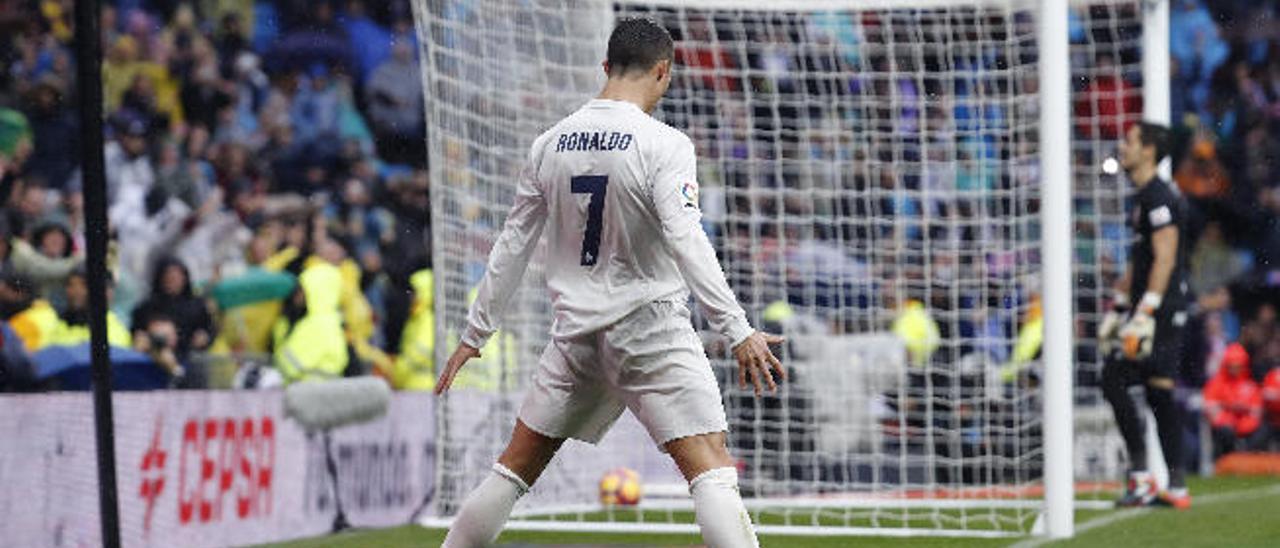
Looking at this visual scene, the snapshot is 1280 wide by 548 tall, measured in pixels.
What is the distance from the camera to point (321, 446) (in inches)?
416

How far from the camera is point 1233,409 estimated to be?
16.6m

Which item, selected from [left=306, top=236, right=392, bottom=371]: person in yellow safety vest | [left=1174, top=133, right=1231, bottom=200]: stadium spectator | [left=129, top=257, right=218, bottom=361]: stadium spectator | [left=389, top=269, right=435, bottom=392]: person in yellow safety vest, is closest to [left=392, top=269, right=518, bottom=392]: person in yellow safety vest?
[left=389, top=269, right=435, bottom=392]: person in yellow safety vest

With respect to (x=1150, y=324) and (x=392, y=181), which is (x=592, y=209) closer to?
(x=1150, y=324)

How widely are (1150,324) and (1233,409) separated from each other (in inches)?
231

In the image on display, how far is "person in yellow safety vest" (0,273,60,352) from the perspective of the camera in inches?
404

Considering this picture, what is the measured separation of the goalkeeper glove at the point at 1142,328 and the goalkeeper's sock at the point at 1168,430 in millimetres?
365

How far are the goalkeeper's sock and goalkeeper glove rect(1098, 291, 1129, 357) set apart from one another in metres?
0.29

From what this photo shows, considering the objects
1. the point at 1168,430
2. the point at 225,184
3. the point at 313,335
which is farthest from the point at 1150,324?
the point at 225,184

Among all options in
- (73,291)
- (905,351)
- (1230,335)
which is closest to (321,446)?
(73,291)

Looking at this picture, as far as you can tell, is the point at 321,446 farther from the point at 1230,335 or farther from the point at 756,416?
the point at 1230,335

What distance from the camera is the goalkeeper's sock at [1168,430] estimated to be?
1138 cm

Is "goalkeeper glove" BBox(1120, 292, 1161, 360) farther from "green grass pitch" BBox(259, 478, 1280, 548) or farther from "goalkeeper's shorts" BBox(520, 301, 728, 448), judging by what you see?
"goalkeeper's shorts" BBox(520, 301, 728, 448)

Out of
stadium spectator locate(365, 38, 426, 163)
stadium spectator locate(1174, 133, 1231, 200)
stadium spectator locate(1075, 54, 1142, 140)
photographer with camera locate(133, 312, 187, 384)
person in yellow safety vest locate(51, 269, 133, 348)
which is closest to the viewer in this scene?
person in yellow safety vest locate(51, 269, 133, 348)

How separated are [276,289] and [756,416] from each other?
8.82 feet
